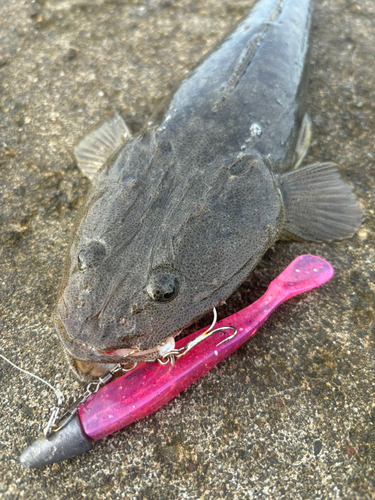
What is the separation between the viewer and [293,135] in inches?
137

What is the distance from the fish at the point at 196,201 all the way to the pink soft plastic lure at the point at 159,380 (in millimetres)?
148

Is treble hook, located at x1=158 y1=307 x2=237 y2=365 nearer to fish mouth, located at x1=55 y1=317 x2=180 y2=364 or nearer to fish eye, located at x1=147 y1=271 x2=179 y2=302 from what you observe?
fish mouth, located at x1=55 y1=317 x2=180 y2=364

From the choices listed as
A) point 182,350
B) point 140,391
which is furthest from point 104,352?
point 182,350

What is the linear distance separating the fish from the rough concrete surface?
12.6 inches

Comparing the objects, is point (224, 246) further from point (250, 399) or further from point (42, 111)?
point (42, 111)

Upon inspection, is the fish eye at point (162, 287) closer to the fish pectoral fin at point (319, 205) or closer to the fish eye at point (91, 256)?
the fish eye at point (91, 256)

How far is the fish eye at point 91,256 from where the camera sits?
2.25 m

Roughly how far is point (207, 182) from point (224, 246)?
48cm

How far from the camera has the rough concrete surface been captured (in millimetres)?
2213

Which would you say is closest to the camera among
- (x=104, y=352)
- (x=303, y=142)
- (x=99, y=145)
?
(x=104, y=352)

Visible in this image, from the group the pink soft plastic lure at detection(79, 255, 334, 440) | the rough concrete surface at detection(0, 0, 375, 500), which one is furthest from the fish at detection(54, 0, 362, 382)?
the rough concrete surface at detection(0, 0, 375, 500)

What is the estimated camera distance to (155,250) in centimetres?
232

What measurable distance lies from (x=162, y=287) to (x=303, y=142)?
7.76 ft

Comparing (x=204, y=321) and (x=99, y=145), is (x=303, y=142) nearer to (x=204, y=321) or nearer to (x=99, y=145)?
(x=99, y=145)
